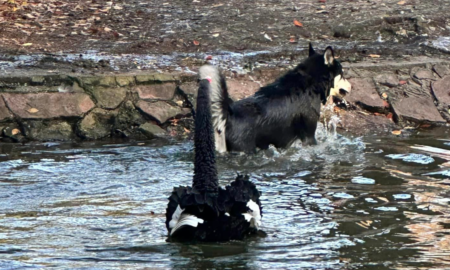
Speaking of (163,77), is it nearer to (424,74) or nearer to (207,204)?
(424,74)

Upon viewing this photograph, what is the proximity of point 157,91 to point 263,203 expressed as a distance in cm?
354

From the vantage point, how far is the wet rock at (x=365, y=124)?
365 inches

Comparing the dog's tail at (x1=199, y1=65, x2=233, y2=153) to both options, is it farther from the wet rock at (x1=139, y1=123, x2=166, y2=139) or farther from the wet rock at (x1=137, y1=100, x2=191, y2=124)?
the wet rock at (x1=137, y1=100, x2=191, y2=124)

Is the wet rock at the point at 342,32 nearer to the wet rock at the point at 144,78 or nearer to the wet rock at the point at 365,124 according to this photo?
the wet rock at the point at 365,124

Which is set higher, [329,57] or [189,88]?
[329,57]

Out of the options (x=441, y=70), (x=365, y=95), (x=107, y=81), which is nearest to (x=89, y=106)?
(x=107, y=81)

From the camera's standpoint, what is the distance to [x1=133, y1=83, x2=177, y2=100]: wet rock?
922 centimetres

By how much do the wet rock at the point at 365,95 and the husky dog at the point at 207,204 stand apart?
4782 millimetres

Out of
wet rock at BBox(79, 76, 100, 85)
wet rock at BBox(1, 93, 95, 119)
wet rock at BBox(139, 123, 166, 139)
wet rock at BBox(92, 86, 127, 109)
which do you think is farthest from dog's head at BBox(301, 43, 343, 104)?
wet rock at BBox(1, 93, 95, 119)

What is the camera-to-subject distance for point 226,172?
24.1ft

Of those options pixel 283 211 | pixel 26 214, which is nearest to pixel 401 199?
pixel 283 211

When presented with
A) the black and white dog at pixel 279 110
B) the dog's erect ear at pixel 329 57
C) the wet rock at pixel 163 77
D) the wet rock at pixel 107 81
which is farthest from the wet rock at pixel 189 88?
the dog's erect ear at pixel 329 57

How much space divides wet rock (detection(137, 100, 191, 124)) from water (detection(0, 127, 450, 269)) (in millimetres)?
552

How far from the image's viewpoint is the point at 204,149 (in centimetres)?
505
